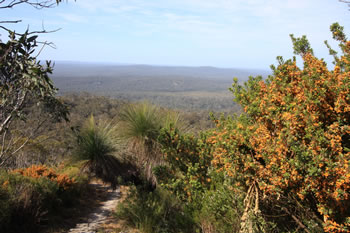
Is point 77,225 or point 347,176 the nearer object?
point 347,176

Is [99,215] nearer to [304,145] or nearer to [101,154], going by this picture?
[101,154]

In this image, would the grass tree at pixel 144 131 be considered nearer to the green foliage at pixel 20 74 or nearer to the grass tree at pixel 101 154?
the grass tree at pixel 101 154

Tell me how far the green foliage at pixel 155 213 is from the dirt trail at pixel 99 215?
1.32ft

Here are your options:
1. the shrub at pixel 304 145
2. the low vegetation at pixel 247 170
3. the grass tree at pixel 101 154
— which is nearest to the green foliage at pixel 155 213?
the low vegetation at pixel 247 170

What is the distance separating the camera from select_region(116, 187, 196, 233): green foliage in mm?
4195

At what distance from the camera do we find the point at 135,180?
5469 mm

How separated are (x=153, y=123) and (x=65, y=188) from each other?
258 cm

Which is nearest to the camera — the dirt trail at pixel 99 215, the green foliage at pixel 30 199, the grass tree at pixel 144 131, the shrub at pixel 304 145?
the shrub at pixel 304 145

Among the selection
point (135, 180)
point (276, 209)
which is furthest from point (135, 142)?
point (276, 209)

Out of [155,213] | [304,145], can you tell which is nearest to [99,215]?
[155,213]

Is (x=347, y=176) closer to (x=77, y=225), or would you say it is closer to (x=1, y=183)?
(x=77, y=225)

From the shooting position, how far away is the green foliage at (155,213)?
165 inches

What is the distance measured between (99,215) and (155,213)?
4.53 feet

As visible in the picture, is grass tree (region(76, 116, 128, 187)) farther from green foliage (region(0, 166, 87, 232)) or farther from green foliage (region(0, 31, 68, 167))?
green foliage (region(0, 31, 68, 167))
